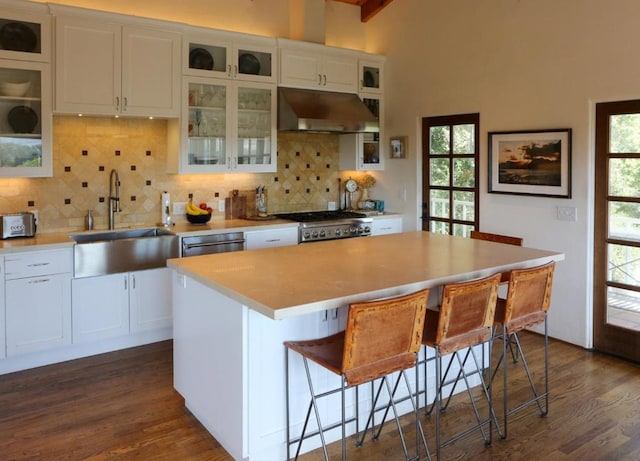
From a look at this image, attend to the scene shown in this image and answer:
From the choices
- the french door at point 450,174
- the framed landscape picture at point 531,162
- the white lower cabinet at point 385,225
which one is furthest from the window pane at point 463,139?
the white lower cabinet at point 385,225

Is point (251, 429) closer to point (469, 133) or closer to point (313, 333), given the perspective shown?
point (313, 333)

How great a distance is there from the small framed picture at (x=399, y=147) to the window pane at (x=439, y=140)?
1.08 ft

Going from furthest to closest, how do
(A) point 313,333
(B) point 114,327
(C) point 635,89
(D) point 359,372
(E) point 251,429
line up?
1. (B) point 114,327
2. (C) point 635,89
3. (A) point 313,333
4. (E) point 251,429
5. (D) point 359,372

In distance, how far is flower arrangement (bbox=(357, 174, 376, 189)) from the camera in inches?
247

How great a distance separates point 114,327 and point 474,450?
2843 millimetres

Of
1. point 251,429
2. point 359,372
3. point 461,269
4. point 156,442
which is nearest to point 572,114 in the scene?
point 461,269

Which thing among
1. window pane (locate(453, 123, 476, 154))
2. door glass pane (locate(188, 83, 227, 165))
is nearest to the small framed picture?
window pane (locate(453, 123, 476, 154))

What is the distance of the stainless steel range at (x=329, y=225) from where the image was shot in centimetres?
512

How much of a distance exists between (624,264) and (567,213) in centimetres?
58

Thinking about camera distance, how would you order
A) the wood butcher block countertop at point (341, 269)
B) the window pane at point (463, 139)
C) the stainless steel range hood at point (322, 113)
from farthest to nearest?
the window pane at point (463, 139)
the stainless steel range hood at point (322, 113)
the wood butcher block countertop at point (341, 269)

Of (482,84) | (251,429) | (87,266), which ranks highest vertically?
(482,84)

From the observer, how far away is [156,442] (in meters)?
2.83

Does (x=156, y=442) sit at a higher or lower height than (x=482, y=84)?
lower

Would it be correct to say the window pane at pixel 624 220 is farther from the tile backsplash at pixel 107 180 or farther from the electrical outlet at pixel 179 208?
the electrical outlet at pixel 179 208
